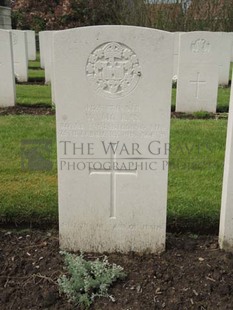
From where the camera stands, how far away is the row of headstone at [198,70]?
6.70 meters

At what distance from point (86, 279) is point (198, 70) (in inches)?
203

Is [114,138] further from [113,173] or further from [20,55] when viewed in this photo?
[20,55]

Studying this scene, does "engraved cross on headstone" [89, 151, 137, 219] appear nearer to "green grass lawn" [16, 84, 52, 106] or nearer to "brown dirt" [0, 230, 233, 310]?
"brown dirt" [0, 230, 233, 310]

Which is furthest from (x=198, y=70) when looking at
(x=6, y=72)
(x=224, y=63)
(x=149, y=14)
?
(x=149, y=14)

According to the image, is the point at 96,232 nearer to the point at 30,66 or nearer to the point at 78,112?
the point at 78,112

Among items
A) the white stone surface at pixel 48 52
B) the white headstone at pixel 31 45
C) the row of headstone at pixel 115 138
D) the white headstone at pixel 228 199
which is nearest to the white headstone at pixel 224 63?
the white stone surface at pixel 48 52

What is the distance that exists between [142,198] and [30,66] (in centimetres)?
1212

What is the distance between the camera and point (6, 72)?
698cm

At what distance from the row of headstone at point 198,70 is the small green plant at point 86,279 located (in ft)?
16.2

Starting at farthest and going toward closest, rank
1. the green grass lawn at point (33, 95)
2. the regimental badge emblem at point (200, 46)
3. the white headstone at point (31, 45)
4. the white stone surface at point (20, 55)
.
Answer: the white headstone at point (31, 45) → the white stone surface at point (20, 55) → the green grass lawn at point (33, 95) → the regimental badge emblem at point (200, 46)

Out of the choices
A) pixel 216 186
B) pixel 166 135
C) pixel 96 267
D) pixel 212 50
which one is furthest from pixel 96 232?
pixel 212 50

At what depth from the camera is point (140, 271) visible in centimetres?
265

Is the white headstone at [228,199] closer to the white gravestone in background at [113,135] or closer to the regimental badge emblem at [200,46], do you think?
the white gravestone in background at [113,135]

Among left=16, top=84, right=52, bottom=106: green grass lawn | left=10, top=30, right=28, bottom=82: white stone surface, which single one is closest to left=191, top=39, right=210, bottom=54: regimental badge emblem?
left=16, top=84, right=52, bottom=106: green grass lawn
